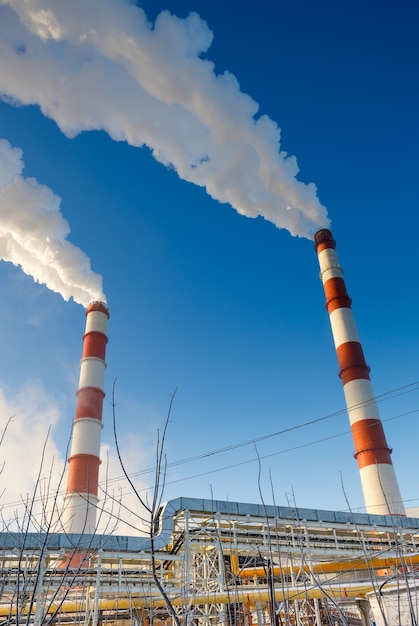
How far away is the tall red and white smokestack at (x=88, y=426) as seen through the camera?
20.8 m

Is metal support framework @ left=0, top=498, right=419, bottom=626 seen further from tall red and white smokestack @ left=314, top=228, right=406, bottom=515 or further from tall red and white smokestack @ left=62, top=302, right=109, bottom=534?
tall red and white smokestack @ left=62, top=302, right=109, bottom=534

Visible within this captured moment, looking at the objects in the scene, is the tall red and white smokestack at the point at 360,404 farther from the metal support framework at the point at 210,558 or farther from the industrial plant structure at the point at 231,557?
the metal support framework at the point at 210,558

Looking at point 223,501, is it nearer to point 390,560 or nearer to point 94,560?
point 94,560

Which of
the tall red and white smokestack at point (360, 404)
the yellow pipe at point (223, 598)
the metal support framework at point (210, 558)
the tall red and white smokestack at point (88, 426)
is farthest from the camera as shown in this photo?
the tall red and white smokestack at point (88, 426)

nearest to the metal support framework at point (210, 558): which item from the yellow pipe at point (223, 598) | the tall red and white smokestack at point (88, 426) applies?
the yellow pipe at point (223, 598)

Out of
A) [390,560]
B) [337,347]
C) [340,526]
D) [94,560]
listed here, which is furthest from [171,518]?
[337,347]

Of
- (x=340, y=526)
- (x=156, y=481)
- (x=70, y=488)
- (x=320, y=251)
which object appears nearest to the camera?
(x=156, y=481)

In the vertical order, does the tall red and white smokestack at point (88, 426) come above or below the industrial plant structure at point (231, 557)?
above

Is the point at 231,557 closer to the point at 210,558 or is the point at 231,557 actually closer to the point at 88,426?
the point at 210,558

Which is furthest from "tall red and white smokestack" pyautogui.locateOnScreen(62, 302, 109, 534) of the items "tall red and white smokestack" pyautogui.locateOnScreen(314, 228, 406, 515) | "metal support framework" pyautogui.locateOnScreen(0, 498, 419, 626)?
"tall red and white smokestack" pyautogui.locateOnScreen(314, 228, 406, 515)

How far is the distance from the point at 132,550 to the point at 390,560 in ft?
24.8

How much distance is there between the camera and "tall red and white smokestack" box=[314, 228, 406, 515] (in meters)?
19.6

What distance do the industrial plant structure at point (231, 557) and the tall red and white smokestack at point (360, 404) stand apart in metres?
0.05

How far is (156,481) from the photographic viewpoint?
2.39m
